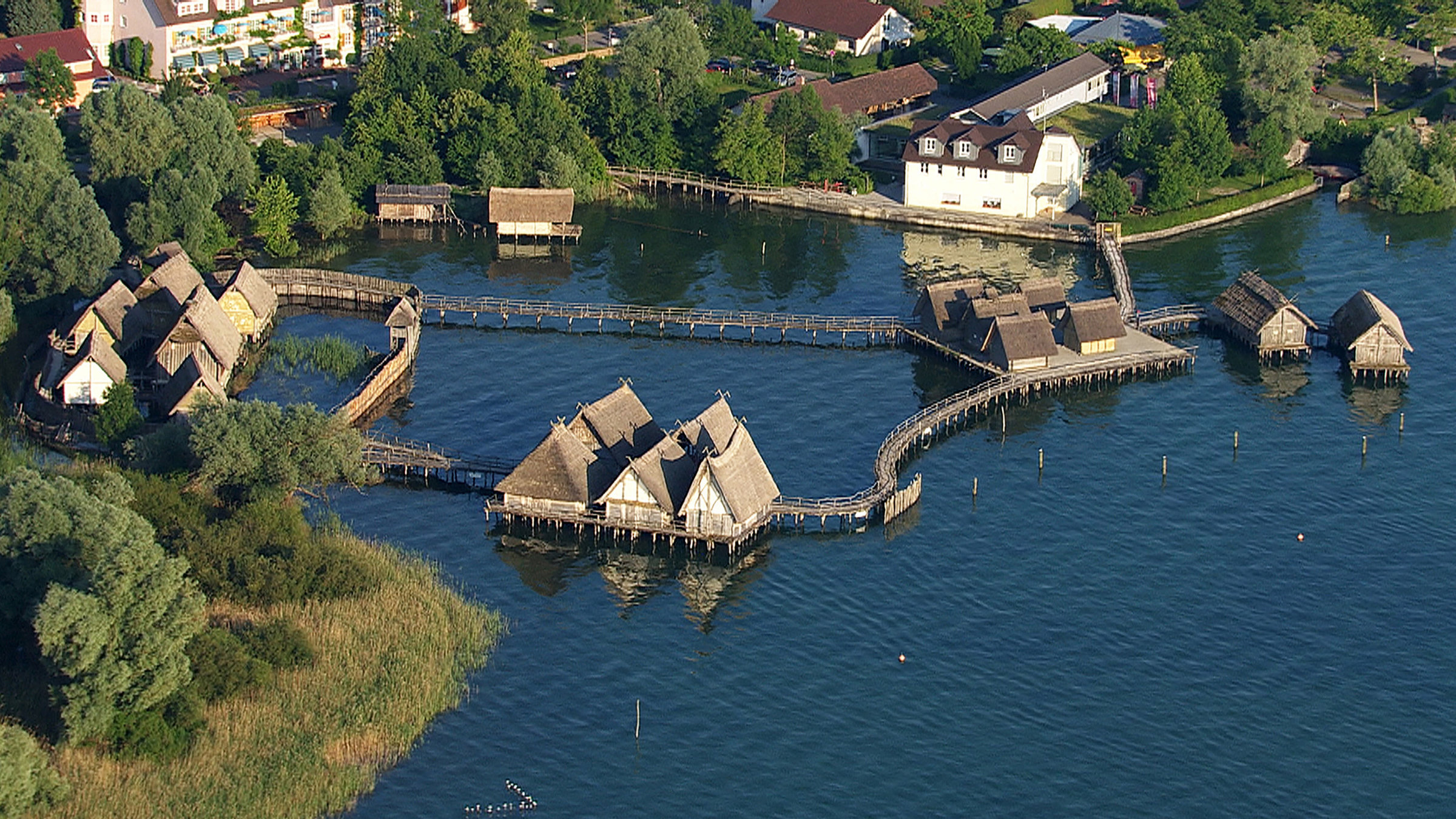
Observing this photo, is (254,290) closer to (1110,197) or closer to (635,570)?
(635,570)

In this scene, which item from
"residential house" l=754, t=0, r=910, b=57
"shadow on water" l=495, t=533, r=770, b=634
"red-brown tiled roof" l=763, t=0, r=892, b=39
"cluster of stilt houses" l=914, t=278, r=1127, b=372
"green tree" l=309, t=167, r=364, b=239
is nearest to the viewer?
"shadow on water" l=495, t=533, r=770, b=634

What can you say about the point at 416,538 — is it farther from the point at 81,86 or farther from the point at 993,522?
the point at 81,86

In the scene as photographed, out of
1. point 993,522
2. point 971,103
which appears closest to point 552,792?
point 993,522

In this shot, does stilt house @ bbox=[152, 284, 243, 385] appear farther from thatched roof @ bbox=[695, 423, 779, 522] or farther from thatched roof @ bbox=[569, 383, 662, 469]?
thatched roof @ bbox=[695, 423, 779, 522]

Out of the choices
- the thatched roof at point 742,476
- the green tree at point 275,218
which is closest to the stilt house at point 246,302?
the green tree at point 275,218

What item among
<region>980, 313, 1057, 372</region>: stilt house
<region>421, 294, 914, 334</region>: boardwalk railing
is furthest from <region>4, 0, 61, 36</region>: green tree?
<region>980, 313, 1057, 372</region>: stilt house

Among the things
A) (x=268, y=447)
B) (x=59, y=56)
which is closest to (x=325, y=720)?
(x=268, y=447)

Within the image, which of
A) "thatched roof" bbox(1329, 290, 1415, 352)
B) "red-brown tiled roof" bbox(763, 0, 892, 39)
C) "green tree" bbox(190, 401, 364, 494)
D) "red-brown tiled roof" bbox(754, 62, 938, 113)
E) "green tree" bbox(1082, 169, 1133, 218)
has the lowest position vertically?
"green tree" bbox(190, 401, 364, 494)
